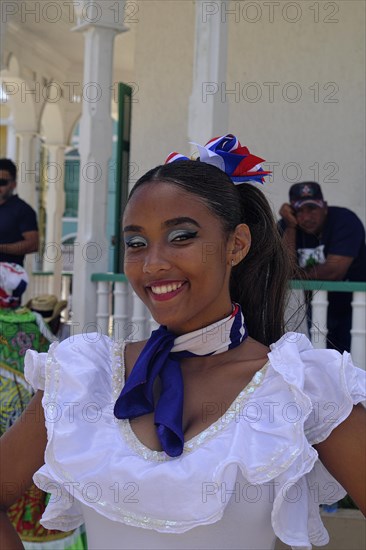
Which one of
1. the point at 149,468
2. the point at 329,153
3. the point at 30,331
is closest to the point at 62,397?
the point at 149,468

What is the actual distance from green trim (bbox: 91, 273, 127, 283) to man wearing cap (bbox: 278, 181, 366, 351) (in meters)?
1.11

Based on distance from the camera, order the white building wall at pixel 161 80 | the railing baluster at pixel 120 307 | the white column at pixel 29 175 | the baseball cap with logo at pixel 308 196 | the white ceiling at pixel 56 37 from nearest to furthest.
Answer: the baseball cap with logo at pixel 308 196, the railing baluster at pixel 120 307, the white building wall at pixel 161 80, the white ceiling at pixel 56 37, the white column at pixel 29 175

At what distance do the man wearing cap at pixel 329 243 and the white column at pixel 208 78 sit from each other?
0.67 meters

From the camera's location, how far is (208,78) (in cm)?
520

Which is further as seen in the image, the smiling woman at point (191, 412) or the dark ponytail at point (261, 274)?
the dark ponytail at point (261, 274)

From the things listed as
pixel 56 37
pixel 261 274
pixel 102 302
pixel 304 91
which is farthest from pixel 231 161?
pixel 56 37

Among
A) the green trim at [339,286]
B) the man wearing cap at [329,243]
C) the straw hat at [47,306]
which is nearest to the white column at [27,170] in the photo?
the straw hat at [47,306]

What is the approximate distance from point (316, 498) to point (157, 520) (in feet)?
1.14

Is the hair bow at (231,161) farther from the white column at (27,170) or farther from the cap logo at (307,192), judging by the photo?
the white column at (27,170)

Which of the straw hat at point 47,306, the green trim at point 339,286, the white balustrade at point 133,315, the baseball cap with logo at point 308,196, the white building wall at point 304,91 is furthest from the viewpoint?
the straw hat at point 47,306

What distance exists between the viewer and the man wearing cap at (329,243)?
5.11 m

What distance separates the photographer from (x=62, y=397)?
181 cm

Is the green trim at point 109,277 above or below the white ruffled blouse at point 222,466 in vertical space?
above

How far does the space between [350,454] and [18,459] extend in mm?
687
